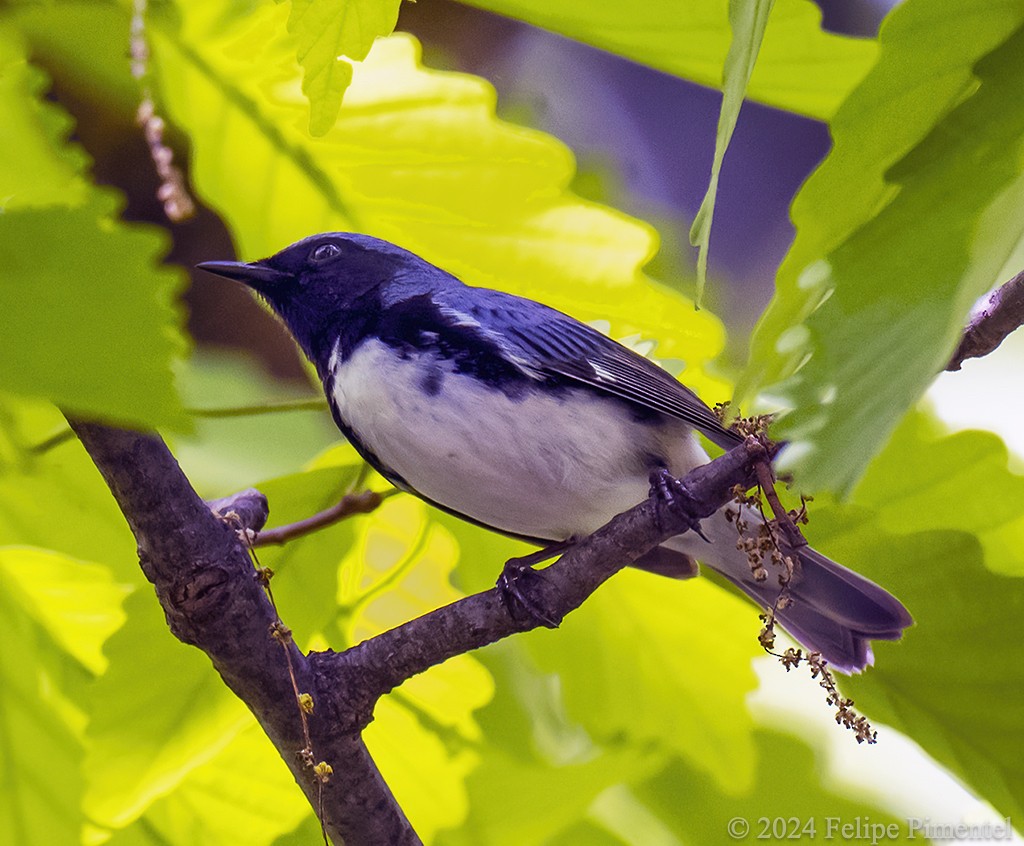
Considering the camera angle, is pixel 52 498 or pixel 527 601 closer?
pixel 527 601

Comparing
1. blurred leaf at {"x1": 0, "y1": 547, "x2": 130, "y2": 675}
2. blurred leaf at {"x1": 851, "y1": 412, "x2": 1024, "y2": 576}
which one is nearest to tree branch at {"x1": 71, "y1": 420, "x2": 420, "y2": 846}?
blurred leaf at {"x1": 0, "y1": 547, "x2": 130, "y2": 675}

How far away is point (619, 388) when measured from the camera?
0.48 meters

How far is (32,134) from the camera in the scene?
445 mm

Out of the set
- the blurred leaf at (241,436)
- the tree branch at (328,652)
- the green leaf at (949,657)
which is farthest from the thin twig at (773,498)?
the blurred leaf at (241,436)

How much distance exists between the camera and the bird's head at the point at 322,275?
512 mm

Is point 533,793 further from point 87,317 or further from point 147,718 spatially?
point 87,317

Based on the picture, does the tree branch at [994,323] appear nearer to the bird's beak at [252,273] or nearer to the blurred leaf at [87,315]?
the blurred leaf at [87,315]

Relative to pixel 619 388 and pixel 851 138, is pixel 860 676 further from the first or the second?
pixel 851 138

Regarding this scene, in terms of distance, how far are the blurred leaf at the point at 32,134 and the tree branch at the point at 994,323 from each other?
0.30m

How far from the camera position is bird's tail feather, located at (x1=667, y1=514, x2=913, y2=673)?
438mm

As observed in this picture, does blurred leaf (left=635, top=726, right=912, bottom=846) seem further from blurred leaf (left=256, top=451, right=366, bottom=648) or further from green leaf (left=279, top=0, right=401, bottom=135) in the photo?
green leaf (left=279, top=0, right=401, bottom=135)

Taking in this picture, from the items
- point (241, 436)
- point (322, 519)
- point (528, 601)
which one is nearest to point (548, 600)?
point (528, 601)

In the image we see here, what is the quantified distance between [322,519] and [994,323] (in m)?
0.27

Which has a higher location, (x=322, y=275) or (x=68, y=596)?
(x=322, y=275)
